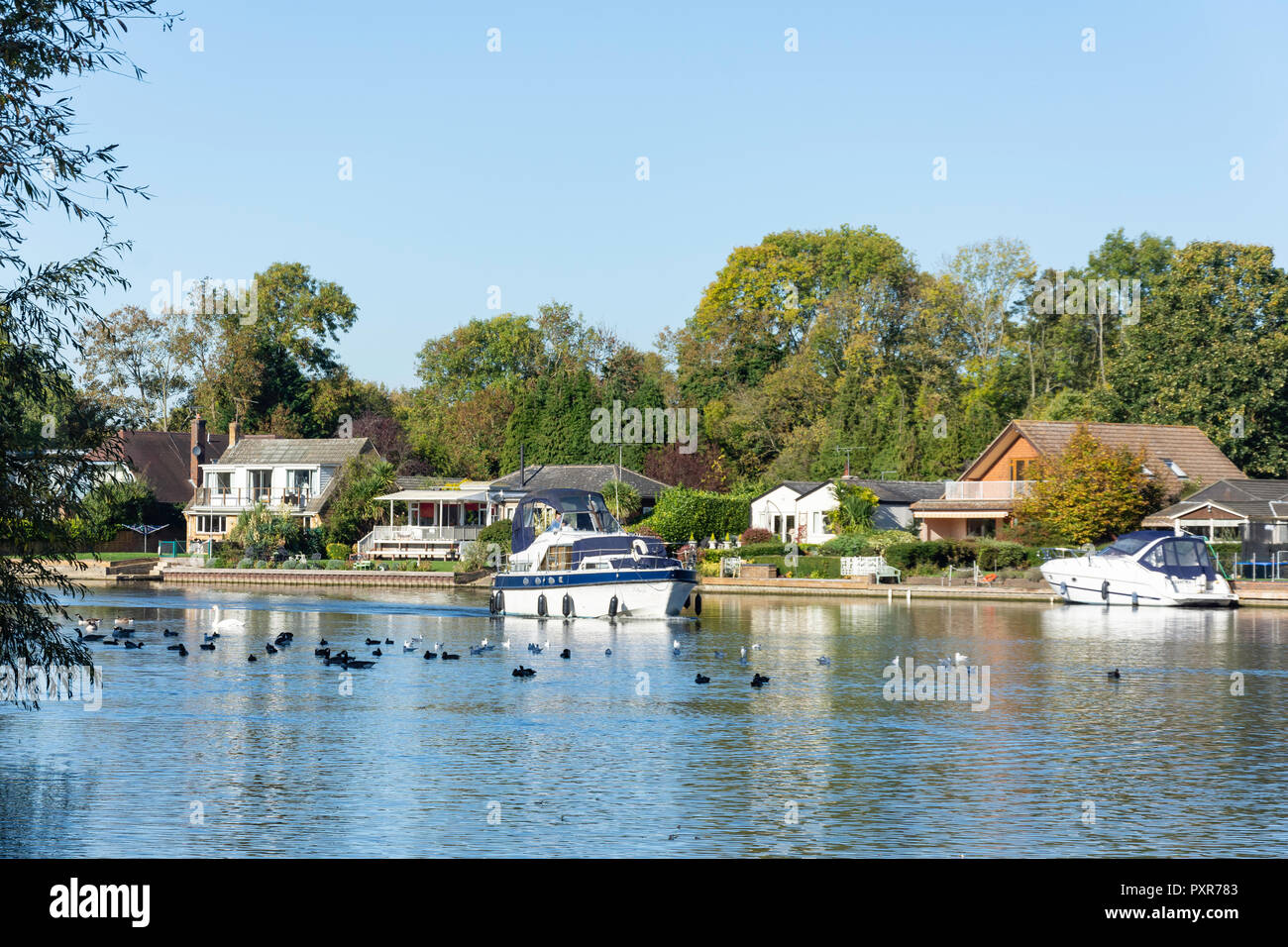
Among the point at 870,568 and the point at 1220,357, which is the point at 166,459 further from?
the point at 1220,357

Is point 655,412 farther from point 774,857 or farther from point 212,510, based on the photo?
point 774,857

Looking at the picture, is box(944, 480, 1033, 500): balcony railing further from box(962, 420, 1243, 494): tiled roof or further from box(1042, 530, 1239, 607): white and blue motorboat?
box(1042, 530, 1239, 607): white and blue motorboat

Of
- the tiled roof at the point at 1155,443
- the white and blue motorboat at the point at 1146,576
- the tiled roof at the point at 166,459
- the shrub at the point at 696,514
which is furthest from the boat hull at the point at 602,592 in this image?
the tiled roof at the point at 166,459

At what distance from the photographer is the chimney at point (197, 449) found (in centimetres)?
10350

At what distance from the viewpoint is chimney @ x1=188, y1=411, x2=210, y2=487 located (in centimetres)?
10350

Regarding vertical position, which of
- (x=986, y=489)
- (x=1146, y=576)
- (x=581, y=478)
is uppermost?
(x=581, y=478)

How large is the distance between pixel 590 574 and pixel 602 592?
0.82 m

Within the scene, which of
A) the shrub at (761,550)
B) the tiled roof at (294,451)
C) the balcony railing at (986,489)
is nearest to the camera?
the balcony railing at (986,489)

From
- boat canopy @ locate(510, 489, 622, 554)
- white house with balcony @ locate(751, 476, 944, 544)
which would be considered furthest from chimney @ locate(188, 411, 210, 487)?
boat canopy @ locate(510, 489, 622, 554)

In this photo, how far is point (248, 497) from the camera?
9750 centimetres

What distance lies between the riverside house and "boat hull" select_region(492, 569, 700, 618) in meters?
25.5

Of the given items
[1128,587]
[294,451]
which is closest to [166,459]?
[294,451]

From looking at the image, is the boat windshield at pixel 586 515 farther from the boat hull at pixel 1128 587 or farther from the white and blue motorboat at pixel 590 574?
the boat hull at pixel 1128 587

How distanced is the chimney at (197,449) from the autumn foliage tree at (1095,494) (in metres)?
63.2
